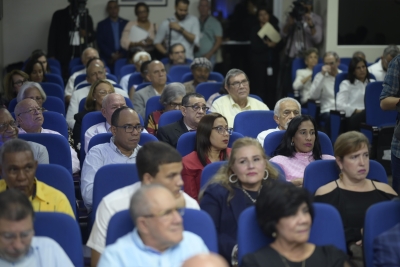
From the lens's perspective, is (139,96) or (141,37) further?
(141,37)

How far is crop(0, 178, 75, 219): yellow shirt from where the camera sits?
10.5ft

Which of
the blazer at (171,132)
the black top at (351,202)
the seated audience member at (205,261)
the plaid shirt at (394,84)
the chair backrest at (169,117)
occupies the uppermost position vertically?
the plaid shirt at (394,84)

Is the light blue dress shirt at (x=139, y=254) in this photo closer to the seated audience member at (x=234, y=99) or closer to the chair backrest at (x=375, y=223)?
the chair backrest at (x=375, y=223)

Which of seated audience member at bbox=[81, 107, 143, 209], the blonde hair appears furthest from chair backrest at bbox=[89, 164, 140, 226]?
seated audience member at bbox=[81, 107, 143, 209]

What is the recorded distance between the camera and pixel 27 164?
3.23m

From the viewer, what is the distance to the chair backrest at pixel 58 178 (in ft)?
11.4

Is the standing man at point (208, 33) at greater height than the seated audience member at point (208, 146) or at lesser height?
greater

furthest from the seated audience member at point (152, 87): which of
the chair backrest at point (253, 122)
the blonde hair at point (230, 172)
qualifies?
the blonde hair at point (230, 172)

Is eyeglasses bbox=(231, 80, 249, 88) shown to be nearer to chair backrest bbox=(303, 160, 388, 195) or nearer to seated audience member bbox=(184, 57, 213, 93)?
seated audience member bbox=(184, 57, 213, 93)

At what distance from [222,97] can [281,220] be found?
3.30 metres

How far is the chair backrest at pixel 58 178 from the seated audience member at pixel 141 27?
6482 millimetres

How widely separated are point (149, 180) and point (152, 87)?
12.9ft

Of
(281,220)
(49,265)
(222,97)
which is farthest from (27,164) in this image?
(222,97)

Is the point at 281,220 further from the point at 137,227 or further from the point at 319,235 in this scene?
the point at 137,227
